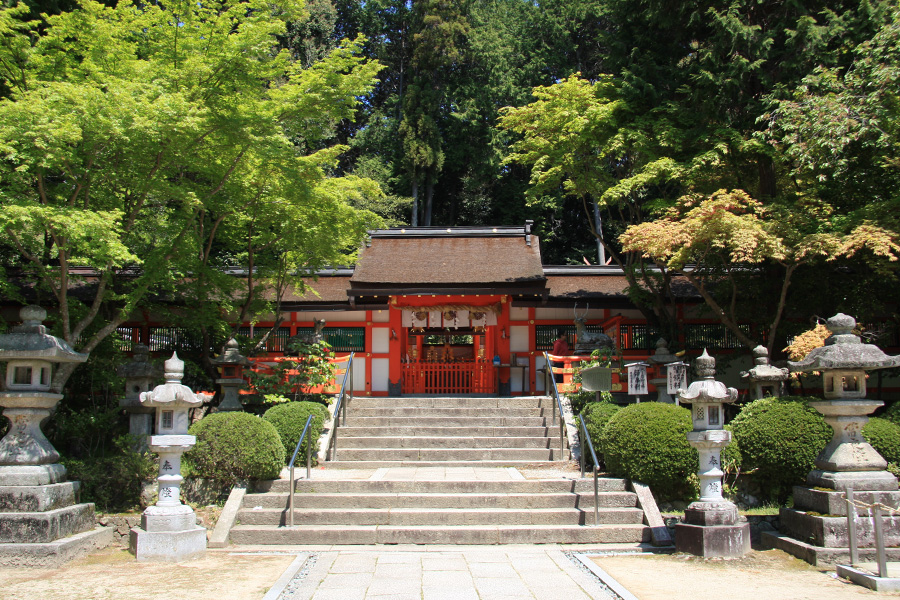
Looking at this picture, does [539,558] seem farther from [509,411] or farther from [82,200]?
[82,200]

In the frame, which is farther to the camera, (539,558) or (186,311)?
(186,311)

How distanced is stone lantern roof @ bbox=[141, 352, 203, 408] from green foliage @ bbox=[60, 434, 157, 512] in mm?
1835

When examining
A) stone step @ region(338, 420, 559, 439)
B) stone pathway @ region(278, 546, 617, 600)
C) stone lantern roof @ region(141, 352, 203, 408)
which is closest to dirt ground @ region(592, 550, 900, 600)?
stone pathway @ region(278, 546, 617, 600)

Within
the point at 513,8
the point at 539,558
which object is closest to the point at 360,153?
the point at 513,8

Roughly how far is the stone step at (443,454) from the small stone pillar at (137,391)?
315 centimetres

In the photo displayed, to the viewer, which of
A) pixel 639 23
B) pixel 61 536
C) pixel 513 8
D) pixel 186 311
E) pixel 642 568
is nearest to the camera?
pixel 642 568

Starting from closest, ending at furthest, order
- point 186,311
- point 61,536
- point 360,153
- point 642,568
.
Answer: point 642,568, point 61,536, point 186,311, point 360,153

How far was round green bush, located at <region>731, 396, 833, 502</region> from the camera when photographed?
8.45m

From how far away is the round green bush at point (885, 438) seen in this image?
8.11 metres

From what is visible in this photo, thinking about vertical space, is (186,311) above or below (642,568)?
above

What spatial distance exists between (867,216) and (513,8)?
2986 cm

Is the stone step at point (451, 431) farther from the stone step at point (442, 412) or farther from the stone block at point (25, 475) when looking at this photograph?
the stone block at point (25, 475)

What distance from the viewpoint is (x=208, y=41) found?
361 inches

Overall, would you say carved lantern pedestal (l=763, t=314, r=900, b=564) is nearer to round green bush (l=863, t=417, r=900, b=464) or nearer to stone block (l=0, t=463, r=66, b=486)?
round green bush (l=863, t=417, r=900, b=464)
